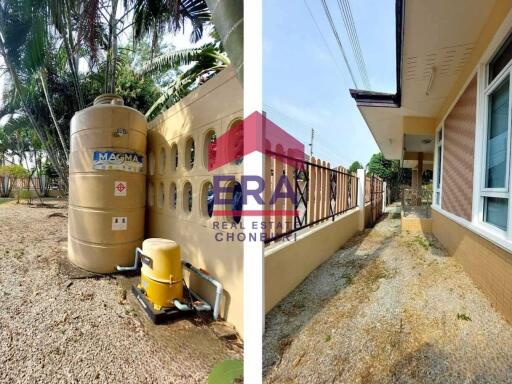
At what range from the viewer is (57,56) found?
6922 millimetres

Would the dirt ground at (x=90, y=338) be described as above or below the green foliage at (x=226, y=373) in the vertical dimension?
above

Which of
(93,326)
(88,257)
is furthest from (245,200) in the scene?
(88,257)

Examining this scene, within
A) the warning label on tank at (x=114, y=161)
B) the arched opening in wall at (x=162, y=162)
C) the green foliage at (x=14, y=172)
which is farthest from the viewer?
the green foliage at (x=14, y=172)

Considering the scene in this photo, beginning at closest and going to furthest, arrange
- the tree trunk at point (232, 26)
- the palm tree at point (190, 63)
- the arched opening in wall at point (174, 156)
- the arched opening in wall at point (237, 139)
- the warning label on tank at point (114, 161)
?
the tree trunk at point (232, 26) → the arched opening in wall at point (237, 139) → the arched opening in wall at point (174, 156) → the warning label on tank at point (114, 161) → the palm tree at point (190, 63)

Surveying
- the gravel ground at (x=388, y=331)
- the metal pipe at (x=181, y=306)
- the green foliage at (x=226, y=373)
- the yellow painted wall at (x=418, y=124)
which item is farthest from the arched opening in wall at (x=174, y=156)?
the yellow painted wall at (x=418, y=124)

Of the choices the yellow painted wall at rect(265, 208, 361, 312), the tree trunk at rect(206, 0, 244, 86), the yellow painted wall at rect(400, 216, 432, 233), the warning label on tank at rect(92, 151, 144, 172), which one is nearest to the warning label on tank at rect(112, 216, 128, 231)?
the warning label on tank at rect(92, 151, 144, 172)

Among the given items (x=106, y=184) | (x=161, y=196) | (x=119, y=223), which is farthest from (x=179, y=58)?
(x=119, y=223)

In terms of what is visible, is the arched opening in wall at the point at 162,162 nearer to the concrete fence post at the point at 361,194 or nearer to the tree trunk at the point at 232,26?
the tree trunk at the point at 232,26

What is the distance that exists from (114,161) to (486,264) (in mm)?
4694

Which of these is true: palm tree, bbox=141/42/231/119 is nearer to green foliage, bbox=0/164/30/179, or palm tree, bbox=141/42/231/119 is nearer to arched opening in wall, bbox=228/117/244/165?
arched opening in wall, bbox=228/117/244/165

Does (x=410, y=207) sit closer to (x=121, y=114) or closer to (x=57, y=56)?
(x=121, y=114)

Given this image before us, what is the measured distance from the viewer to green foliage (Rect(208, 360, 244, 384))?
7.72ft

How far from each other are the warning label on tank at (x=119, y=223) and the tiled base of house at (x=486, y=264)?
4544 millimetres

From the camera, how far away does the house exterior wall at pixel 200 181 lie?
2.90 m
